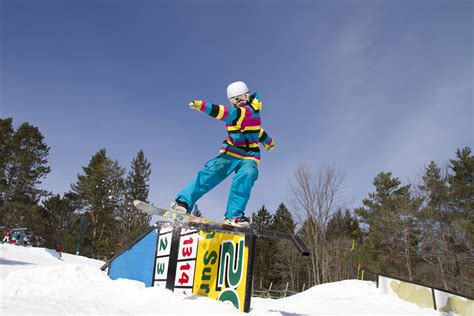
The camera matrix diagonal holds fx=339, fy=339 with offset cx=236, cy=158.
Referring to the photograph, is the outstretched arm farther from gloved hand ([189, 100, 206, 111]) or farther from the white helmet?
the white helmet

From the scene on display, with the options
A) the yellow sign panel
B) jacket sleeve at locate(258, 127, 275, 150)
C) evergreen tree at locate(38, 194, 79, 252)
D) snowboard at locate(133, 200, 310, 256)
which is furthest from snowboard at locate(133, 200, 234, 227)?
evergreen tree at locate(38, 194, 79, 252)

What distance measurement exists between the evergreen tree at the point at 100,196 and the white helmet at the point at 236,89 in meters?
34.5

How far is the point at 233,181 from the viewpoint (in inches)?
169

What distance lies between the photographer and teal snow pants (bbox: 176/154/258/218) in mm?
4180

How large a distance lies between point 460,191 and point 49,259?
2624 cm

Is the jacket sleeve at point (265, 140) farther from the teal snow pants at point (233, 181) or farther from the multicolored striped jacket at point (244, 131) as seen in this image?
the teal snow pants at point (233, 181)

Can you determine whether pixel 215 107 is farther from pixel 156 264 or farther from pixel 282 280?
pixel 282 280

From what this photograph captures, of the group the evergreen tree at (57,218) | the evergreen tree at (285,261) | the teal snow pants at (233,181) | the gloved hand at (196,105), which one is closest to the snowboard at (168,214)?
the teal snow pants at (233,181)

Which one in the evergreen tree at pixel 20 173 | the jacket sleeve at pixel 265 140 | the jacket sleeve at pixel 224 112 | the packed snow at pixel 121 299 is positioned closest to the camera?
the packed snow at pixel 121 299

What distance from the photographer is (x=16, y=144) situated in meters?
33.6

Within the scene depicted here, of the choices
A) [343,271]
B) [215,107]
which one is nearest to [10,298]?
[215,107]

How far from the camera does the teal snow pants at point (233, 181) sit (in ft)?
13.7

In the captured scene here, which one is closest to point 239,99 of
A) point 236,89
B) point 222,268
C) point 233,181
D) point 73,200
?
Answer: point 236,89

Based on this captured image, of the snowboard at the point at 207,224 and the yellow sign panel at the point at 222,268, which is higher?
the snowboard at the point at 207,224
